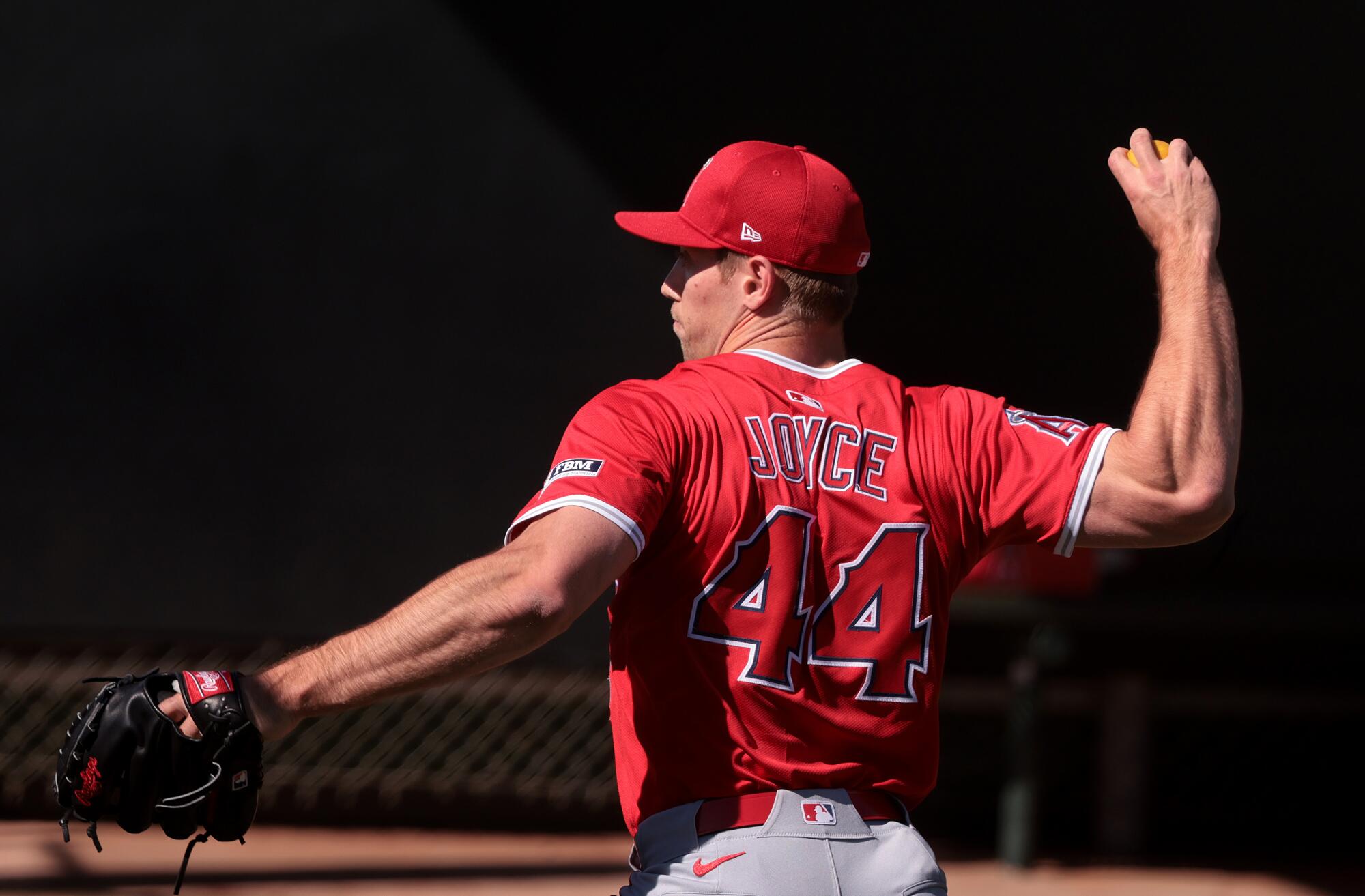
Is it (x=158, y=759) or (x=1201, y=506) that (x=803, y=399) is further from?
(x=158, y=759)

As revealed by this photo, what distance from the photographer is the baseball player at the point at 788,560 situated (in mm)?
1588

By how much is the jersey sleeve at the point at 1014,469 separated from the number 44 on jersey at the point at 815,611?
0.13m

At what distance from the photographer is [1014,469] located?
6.36 ft

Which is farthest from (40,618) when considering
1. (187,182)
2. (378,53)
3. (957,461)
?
(957,461)

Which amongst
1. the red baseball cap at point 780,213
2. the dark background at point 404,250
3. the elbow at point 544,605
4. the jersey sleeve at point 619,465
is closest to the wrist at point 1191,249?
the red baseball cap at point 780,213

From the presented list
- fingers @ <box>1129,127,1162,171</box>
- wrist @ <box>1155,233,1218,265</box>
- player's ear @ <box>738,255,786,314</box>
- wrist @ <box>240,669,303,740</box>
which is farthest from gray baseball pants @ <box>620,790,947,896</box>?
fingers @ <box>1129,127,1162,171</box>

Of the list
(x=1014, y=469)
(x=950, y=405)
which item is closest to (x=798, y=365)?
(x=950, y=405)

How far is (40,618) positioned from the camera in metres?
5.23

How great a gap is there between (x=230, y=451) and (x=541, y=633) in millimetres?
4182

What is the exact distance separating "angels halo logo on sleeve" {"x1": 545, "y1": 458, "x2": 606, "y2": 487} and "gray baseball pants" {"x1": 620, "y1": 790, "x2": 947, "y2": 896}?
17.3 inches

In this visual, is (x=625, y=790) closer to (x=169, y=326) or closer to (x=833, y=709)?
(x=833, y=709)

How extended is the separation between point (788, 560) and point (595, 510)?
28 cm

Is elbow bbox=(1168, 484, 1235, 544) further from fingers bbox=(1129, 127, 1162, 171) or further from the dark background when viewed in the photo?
the dark background

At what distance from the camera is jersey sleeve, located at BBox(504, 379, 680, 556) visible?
163 centimetres
